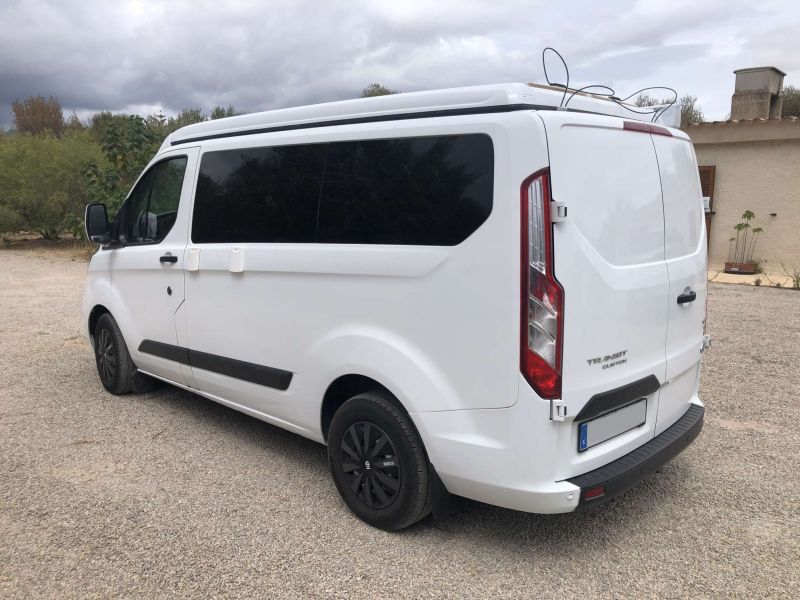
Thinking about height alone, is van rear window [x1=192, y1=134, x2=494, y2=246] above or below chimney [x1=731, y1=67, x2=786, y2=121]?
below

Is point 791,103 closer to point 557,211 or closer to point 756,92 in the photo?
point 756,92

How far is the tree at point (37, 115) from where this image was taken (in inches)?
1457

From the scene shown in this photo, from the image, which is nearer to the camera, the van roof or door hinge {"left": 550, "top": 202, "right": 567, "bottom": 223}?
door hinge {"left": 550, "top": 202, "right": 567, "bottom": 223}

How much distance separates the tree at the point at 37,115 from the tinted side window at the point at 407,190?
39.7 metres

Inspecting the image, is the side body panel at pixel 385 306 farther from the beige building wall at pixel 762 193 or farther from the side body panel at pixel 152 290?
the beige building wall at pixel 762 193

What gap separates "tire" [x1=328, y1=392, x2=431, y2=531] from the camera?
2977 millimetres

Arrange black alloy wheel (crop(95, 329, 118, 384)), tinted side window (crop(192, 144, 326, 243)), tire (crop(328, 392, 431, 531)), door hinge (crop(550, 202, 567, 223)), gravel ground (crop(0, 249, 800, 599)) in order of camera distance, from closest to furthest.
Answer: door hinge (crop(550, 202, 567, 223)) → gravel ground (crop(0, 249, 800, 599)) → tire (crop(328, 392, 431, 531)) → tinted side window (crop(192, 144, 326, 243)) → black alloy wheel (crop(95, 329, 118, 384))

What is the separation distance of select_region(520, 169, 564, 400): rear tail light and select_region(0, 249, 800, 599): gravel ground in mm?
968

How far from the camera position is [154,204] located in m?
4.73

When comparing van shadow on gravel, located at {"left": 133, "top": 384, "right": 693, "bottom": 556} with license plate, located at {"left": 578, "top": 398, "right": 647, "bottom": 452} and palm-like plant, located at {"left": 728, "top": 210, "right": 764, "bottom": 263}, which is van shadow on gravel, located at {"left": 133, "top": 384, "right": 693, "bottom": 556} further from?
palm-like plant, located at {"left": 728, "top": 210, "right": 764, "bottom": 263}


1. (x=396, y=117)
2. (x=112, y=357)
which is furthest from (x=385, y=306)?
(x=112, y=357)

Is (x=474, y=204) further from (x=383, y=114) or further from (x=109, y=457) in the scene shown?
(x=109, y=457)

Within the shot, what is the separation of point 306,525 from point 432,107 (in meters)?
2.19

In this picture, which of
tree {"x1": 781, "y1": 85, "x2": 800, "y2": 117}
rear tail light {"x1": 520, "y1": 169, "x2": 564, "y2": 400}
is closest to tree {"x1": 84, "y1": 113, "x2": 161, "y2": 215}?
rear tail light {"x1": 520, "y1": 169, "x2": 564, "y2": 400}
